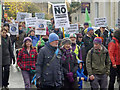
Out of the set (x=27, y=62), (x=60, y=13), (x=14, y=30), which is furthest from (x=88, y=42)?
(x=14, y=30)

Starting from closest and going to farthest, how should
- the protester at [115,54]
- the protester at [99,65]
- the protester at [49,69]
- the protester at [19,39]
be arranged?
the protester at [49,69], the protester at [99,65], the protester at [115,54], the protester at [19,39]

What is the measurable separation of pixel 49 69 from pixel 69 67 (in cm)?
88

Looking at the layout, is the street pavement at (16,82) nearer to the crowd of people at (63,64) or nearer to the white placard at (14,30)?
the crowd of people at (63,64)

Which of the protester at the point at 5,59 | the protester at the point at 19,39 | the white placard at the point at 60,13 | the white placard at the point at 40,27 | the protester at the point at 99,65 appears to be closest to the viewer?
the protester at the point at 99,65

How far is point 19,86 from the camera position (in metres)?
9.07

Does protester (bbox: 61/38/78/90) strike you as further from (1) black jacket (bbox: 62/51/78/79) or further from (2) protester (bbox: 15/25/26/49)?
(2) protester (bbox: 15/25/26/49)

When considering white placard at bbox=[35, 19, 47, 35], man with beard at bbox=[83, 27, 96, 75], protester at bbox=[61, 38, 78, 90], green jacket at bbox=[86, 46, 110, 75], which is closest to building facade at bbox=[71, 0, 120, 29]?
white placard at bbox=[35, 19, 47, 35]

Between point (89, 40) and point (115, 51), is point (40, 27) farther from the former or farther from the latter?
point (115, 51)

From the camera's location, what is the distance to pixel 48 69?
5.95 metres

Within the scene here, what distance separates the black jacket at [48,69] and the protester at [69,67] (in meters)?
0.60

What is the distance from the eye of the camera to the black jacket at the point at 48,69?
5934mm

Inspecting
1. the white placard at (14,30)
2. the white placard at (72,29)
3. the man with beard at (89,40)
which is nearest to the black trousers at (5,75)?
the man with beard at (89,40)

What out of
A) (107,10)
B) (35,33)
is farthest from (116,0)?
(35,33)

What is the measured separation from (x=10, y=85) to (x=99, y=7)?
22.7 metres
